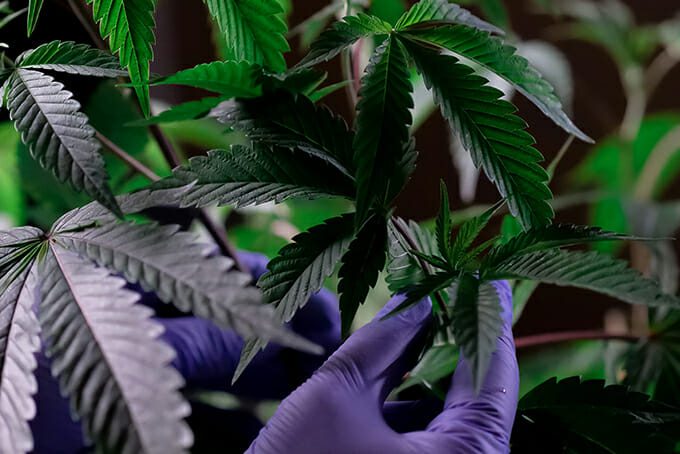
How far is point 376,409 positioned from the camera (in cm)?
37

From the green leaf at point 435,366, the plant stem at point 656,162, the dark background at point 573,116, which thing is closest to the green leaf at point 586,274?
the green leaf at point 435,366

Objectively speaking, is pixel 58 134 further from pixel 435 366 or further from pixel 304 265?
pixel 435 366

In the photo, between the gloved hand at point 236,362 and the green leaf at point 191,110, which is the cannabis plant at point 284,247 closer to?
the green leaf at point 191,110

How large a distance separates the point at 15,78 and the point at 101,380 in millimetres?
173

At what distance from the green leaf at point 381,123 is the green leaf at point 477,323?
0.18 feet

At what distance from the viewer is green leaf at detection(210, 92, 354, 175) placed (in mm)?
342

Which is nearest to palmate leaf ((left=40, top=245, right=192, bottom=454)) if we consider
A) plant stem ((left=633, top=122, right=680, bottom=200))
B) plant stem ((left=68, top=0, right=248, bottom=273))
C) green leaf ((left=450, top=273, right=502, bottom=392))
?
green leaf ((left=450, top=273, right=502, bottom=392))

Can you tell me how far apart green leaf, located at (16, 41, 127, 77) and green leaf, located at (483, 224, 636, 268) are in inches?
8.0

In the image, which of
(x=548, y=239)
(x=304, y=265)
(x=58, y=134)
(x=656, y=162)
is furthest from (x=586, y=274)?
(x=656, y=162)

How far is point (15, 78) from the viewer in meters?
0.33

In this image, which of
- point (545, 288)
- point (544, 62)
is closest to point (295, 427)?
point (544, 62)

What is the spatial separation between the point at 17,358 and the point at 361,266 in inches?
6.0

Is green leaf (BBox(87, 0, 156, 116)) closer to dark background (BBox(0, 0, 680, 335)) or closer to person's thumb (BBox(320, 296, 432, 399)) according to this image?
person's thumb (BBox(320, 296, 432, 399))

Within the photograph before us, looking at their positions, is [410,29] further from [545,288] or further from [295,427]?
[545,288]
